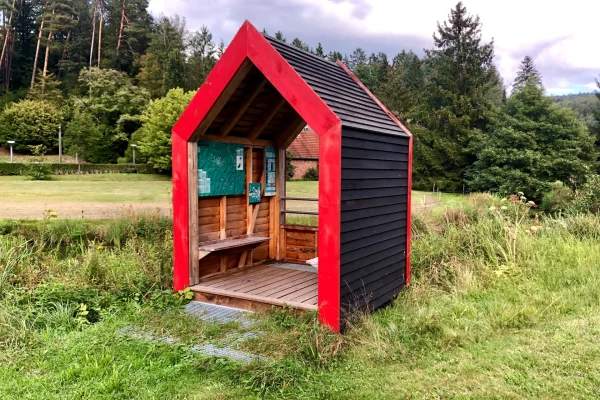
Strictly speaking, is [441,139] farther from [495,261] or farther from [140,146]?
[495,261]

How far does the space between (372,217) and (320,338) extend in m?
1.55

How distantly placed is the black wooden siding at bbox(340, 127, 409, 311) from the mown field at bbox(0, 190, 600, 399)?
0.89 feet

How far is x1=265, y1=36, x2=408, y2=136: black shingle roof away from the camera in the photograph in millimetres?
4449

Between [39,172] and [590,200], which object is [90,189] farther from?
[590,200]

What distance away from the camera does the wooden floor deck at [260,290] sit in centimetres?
470

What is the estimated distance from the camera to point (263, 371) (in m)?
3.22

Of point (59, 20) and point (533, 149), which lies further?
point (59, 20)

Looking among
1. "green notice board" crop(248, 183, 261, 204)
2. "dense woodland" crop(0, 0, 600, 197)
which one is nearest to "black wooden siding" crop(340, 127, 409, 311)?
"green notice board" crop(248, 183, 261, 204)

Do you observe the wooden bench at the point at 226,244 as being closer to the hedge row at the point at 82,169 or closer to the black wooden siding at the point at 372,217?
the black wooden siding at the point at 372,217

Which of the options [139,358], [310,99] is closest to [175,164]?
[310,99]

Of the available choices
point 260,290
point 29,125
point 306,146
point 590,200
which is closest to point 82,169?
point 29,125

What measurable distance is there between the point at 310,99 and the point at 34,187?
22.7 m

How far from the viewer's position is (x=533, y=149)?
79.9 ft

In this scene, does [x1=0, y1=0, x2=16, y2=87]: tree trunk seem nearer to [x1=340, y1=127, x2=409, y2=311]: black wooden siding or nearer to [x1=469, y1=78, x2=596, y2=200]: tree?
[x1=469, y1=78, x2=596, y2=200]: tree
